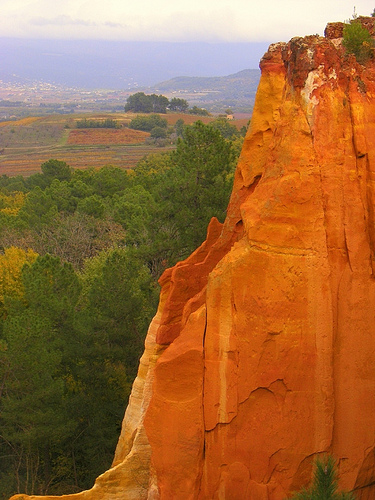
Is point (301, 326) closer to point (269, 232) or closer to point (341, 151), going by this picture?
point (269, 232)

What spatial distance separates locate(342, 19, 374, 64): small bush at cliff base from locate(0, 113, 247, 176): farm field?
9575 cm

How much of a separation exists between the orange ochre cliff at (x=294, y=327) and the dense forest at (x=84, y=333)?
9.04 m

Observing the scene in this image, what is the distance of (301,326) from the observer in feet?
33.1

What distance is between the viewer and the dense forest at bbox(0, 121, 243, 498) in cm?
1923

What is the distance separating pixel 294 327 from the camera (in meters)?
10.1

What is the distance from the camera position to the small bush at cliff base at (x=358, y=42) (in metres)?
10.7

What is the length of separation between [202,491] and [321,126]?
245 inches

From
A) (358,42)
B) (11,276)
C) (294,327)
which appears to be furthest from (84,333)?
(358,42)

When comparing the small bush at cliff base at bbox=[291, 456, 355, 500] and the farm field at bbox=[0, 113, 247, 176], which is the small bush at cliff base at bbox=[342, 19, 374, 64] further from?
the farm field at bbox=[0, 113, 247, 176]

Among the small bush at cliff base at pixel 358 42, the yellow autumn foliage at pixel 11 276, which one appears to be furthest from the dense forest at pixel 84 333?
the small bush at cliff base at pixel 358 42

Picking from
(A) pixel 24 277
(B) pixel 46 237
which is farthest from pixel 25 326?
(B) pixel 46 237

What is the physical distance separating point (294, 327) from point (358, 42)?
4788 mm

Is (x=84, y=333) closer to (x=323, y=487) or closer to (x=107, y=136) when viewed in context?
(x=323, y=487)

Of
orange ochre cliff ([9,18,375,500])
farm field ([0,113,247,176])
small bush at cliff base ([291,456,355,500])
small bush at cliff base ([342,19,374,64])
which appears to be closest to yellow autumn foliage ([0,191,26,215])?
orange ochre cliff ([9,18,375,500])
